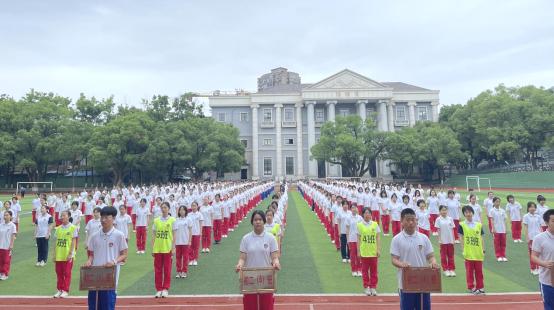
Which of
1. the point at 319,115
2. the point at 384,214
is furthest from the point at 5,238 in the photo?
the point at 319,115

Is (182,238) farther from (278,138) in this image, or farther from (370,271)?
(278,138)

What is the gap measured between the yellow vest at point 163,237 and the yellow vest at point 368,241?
12.7 ft

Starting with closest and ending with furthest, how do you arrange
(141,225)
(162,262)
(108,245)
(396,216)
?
(108,245) < (162,262) < (141,225) < (396,216)

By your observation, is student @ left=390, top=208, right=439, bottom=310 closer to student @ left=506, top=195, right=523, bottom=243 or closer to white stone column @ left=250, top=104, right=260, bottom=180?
student @ left=506, top=195, right=523, bottom=243

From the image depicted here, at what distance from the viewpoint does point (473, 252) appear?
26.7 feet

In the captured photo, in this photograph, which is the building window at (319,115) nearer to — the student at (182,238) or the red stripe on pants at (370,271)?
the student at (182,238)

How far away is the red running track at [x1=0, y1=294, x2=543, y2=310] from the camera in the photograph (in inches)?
294

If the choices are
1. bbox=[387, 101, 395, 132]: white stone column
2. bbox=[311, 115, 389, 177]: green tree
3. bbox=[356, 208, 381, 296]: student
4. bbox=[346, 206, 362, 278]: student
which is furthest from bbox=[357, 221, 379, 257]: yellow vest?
bbox=[387, 101, 395, 132]: white stone column

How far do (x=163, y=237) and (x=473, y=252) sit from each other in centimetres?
616

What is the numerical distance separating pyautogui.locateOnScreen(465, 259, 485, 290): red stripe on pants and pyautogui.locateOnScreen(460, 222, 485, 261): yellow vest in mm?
112

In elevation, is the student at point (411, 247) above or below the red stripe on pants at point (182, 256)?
above

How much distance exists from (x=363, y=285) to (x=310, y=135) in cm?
5679

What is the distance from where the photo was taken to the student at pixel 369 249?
8070 millimetres

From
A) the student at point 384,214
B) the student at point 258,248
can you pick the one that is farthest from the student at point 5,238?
the student at point 384,214
